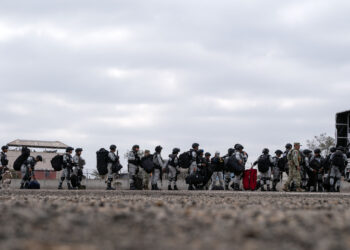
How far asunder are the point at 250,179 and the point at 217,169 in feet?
4.49

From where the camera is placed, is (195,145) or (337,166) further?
(195,145)

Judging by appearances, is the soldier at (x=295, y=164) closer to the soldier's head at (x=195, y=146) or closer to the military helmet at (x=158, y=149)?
the soldier's head at (x=195, y=146)

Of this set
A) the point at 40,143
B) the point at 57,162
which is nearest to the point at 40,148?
the point at 40,143

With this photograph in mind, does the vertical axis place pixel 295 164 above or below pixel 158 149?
below

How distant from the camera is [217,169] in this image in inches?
1071

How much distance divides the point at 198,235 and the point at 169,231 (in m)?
0.38

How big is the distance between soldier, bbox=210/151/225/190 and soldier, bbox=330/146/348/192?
4.35 meters

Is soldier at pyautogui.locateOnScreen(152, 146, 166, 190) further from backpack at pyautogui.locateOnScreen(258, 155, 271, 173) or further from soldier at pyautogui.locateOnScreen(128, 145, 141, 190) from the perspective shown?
backpack at pyautogui.locateOnScreen(258, 155, 271, 173)

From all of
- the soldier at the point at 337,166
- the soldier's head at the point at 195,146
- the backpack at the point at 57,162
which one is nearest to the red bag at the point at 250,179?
the soldier's head at the point at 195,146

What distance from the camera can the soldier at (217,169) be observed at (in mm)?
27078

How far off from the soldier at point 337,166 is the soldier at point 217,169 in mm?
4354

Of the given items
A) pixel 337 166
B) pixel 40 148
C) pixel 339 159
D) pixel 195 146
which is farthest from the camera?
pixel 40 148

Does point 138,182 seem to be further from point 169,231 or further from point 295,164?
point 169,231

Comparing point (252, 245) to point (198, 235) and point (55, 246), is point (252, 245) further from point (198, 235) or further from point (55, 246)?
point (55, 246)
